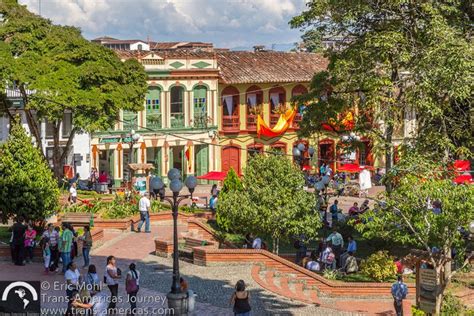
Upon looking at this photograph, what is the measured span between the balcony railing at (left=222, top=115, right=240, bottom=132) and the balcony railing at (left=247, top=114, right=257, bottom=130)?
69cm

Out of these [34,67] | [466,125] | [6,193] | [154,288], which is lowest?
[154,288]

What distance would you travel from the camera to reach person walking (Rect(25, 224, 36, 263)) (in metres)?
24.5

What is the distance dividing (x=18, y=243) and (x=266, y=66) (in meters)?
29.3

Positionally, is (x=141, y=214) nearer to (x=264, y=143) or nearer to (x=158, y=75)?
(x=158, y=75)

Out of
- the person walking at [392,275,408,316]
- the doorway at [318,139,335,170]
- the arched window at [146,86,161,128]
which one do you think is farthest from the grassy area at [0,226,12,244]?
the doorway at [318,139,335,170]

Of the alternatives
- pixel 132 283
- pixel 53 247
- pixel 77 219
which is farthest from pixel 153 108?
pixel 132 283

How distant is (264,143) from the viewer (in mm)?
51312

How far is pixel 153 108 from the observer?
4741 cm

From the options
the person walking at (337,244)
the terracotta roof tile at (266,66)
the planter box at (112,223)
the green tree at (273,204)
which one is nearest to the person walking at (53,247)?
the green tree at (273,204)

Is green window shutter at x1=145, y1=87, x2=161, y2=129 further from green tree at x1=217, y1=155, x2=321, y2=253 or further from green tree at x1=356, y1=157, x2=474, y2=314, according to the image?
green tree at x1=356, y1=157, x2=474, y2=314

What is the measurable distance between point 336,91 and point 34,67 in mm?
12572

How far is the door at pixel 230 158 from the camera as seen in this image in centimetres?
5044

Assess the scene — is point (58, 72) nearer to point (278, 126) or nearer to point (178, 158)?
point (178, 158)

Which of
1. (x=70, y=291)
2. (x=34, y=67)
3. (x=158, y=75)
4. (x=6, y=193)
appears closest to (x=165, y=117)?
(x=158, y=75)
